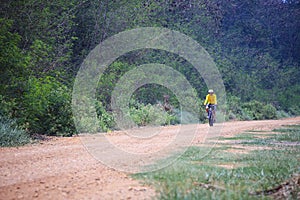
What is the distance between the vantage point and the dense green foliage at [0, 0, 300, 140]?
14367mm

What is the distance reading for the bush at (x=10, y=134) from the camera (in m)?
11.8

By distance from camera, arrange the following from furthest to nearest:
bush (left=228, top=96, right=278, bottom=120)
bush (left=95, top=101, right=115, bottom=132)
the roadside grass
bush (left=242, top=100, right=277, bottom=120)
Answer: bush (left=242, top=100, right=277, bottom=120) → bush (left=228, top=96, right=278, bottom=120) → bush (left=95, top=101, right=115, bottom=132) → the roadside grass

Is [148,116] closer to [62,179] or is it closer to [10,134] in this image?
[10,134]

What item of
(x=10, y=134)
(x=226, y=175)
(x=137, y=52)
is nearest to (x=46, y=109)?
(x=10, y=134)

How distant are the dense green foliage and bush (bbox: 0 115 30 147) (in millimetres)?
488

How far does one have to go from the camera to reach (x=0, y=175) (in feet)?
23.0

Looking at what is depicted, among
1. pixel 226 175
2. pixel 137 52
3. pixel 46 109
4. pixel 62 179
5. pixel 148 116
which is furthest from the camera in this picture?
pixel 137 52

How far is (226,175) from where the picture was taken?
6867mm

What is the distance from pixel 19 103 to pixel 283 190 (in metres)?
10.0

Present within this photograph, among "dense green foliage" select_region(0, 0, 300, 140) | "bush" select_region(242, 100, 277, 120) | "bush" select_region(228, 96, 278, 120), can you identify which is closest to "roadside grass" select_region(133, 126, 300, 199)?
"dense green foliage" select_region(0, 0, 300, 140)

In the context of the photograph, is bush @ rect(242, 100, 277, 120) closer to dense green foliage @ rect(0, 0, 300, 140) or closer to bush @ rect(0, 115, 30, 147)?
dense green foliage @ rect(0, 0, 300, 140)

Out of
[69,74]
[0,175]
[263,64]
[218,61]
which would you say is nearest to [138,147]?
[0,175]

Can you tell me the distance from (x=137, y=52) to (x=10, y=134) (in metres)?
15.1

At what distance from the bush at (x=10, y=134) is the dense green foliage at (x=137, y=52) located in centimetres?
49
